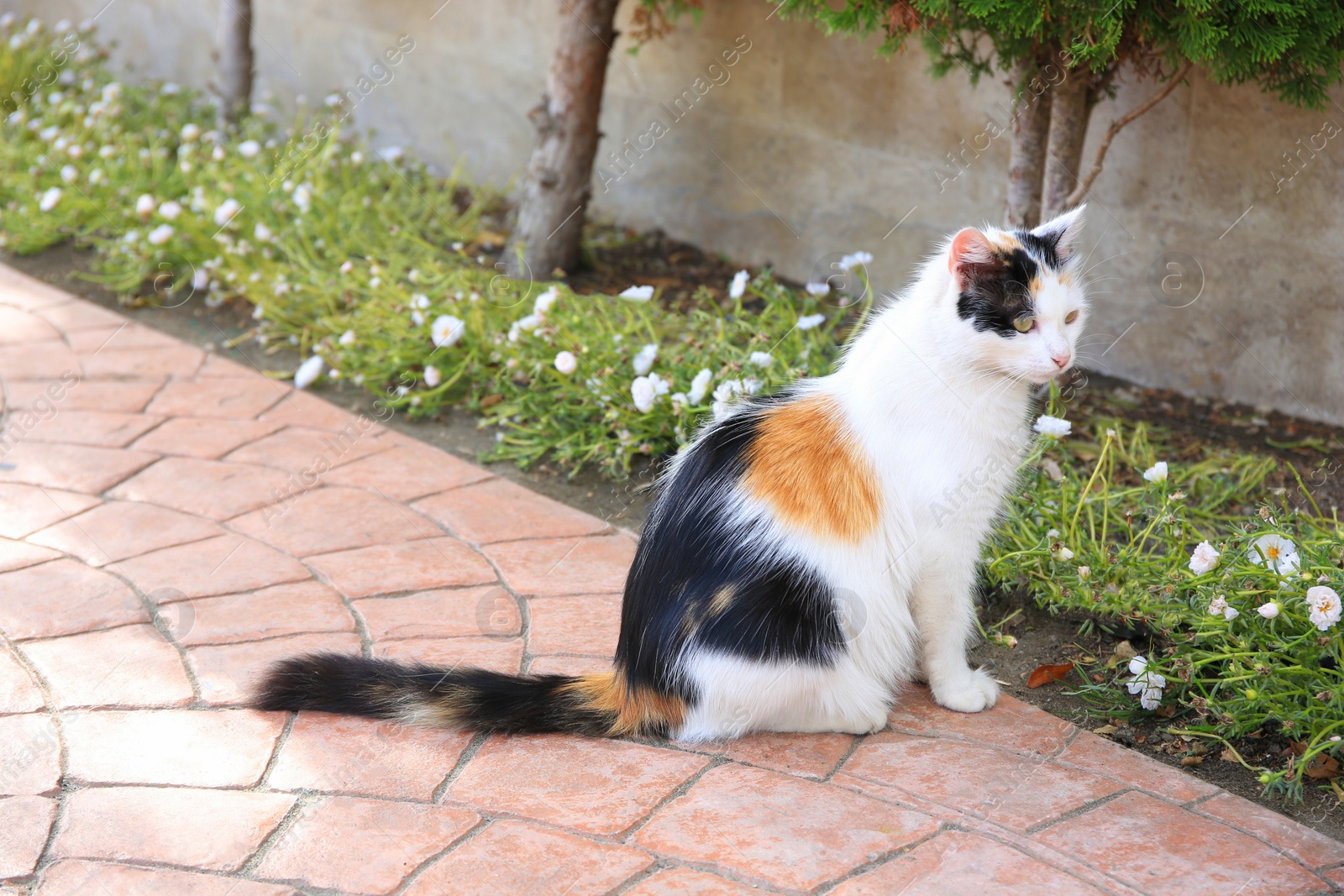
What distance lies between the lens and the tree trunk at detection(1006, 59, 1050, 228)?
3.82m

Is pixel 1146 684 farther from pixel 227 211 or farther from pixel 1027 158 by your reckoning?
pixel 227 211

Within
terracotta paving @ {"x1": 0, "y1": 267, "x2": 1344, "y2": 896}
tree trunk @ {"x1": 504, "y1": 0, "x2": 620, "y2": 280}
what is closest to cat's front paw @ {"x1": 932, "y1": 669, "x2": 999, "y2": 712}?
terracotta paving @ {"x1": 0, "y1": 267, "x2": 1344, "y2": 896}

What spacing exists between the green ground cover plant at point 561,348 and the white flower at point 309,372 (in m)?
0.02

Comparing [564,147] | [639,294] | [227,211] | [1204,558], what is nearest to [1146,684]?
[1204,558]

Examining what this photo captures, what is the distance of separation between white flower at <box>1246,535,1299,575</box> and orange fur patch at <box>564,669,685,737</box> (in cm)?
134

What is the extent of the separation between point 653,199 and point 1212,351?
9.70ft

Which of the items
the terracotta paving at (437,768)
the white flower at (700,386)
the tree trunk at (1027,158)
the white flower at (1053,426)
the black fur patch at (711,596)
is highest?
the tree trunk at (1027,158)

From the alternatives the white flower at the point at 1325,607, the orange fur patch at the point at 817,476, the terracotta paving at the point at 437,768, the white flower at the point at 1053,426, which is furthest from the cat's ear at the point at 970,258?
the terracotta paving at the point at 437,768

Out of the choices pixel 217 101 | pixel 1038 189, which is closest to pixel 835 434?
pixel 1038 189

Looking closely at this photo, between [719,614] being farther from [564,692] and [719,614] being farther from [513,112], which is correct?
[513,112]

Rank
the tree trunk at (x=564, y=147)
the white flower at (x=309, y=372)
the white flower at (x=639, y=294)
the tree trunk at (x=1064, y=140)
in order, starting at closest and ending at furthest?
the tree trunk at (x=1064, y=140), the white flower at (x=639, y=294), the white flower at (x=309, y=372), the tree trunk at (x=564, y=147)

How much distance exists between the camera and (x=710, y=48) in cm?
548

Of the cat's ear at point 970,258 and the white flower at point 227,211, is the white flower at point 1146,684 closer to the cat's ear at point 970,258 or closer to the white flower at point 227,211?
the cat's ear at point 970,258

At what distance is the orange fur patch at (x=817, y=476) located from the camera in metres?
2.40
